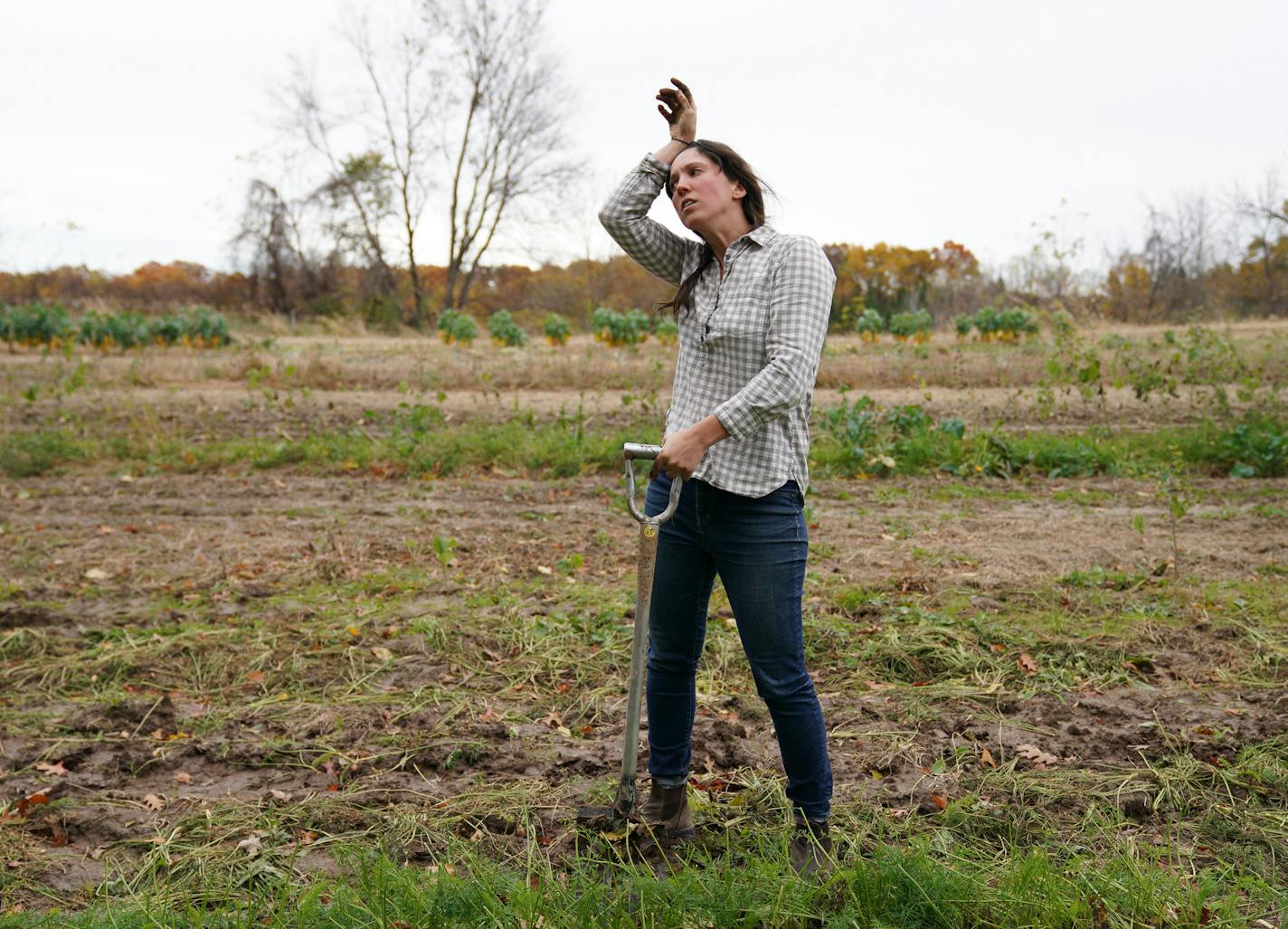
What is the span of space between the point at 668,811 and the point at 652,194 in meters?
1.63

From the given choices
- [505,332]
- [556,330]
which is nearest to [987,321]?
[556,330]

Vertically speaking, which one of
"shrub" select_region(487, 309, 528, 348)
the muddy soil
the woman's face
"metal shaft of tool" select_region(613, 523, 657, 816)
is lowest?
the muddy soil

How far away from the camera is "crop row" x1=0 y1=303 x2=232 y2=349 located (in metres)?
18.3

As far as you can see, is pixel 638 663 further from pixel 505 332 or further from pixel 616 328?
pixel 505 332

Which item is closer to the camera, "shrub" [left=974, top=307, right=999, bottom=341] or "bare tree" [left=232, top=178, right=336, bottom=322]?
"shrub" [left=974, top=307, right=999, bottom=341]

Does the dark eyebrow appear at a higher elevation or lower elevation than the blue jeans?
higher

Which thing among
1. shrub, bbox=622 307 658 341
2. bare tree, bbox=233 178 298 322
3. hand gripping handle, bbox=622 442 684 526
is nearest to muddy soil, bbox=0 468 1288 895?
hand gripping handle, bbox=622 442 684 526

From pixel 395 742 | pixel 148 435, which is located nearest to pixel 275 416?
pixel 148 435

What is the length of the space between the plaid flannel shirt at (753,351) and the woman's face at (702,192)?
92 millimetres

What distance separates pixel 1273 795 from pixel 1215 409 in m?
6.94

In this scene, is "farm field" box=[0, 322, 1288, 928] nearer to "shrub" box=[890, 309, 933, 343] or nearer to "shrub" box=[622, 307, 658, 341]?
"shrub" box=[622, 307, 658, 341]

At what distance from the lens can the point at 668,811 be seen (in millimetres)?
2744

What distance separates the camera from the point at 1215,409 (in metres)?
9.01

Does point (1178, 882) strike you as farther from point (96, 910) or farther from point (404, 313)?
point (404, 313)
